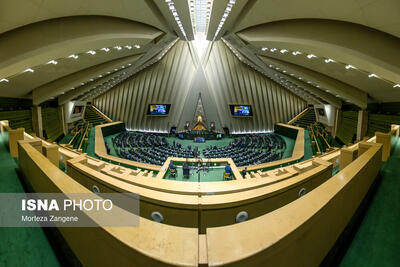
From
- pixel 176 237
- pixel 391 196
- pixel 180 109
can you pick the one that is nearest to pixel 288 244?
pixel 176 237

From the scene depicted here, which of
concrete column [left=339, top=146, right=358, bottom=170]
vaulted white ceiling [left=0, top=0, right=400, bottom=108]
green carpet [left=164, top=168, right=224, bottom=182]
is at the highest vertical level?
vaulted white ceiling [left=0, top=0, right=400, bottom=108]

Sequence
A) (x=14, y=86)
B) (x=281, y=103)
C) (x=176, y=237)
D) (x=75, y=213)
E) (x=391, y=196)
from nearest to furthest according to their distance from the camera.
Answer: (x=176, y=237) < (x=75, y=213) < (x=391, y=196) < (x=14, y=86) < (x=281, y=103)

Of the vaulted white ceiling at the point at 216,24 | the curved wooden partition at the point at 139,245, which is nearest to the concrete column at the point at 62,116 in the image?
the vaulted white ceiling at the point at 216,24

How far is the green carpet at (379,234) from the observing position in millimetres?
1794

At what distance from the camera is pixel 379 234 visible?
6.86ft

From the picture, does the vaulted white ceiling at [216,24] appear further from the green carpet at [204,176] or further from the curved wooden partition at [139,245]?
the green carpet at [204,176]

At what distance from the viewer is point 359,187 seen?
2.44 meters

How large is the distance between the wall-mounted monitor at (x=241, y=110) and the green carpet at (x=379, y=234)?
70.8 feet

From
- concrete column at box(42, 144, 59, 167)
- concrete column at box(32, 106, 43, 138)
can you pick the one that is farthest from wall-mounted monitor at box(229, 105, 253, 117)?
concrete column at box(42, 144, 59, 167)

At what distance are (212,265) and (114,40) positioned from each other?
871 centimetres

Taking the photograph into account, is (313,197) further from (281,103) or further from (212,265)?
(281,103)

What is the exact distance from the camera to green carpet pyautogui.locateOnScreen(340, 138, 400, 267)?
1794 millimetres

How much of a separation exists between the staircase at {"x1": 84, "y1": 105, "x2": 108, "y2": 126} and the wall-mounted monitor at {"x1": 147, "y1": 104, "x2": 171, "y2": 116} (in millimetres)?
7669

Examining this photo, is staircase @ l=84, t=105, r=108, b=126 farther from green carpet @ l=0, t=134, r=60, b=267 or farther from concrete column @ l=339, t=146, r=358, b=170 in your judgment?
concrete column @ l=339, t=146, r=358, b=170
